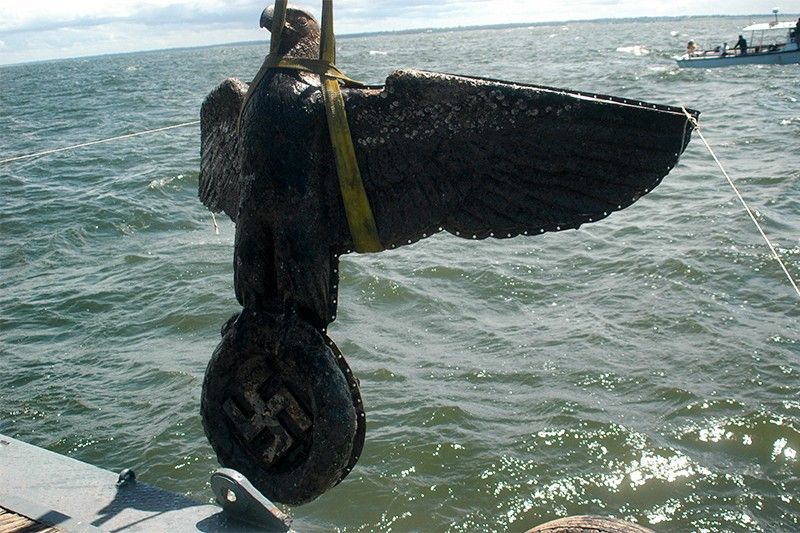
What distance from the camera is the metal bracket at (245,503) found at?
360cm

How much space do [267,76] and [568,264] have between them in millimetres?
9289

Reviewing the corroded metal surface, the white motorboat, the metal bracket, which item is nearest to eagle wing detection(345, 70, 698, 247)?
the corroded metal surface

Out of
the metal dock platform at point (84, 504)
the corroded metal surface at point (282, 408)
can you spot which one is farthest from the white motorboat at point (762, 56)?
the corroded metal surface at point (282, 408)

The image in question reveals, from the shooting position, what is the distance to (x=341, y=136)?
299 cm

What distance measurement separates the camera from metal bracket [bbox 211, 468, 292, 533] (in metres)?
3.60

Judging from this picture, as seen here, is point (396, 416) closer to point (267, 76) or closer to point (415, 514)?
point (415, 514)

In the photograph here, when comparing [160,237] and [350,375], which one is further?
[160,237]

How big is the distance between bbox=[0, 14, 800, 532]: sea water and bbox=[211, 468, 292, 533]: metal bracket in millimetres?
2667

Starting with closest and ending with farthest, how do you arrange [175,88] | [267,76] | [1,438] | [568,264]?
[267,76], [1,438], [568,264], [175,88]

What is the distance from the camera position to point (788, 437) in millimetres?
7699

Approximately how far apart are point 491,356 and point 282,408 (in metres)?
6.28

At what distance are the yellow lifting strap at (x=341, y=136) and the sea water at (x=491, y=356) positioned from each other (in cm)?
424

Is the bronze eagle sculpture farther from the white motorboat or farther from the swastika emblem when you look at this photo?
the white motorboat

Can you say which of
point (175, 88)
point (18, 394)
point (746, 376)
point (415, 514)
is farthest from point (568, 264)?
point (175, 88)
